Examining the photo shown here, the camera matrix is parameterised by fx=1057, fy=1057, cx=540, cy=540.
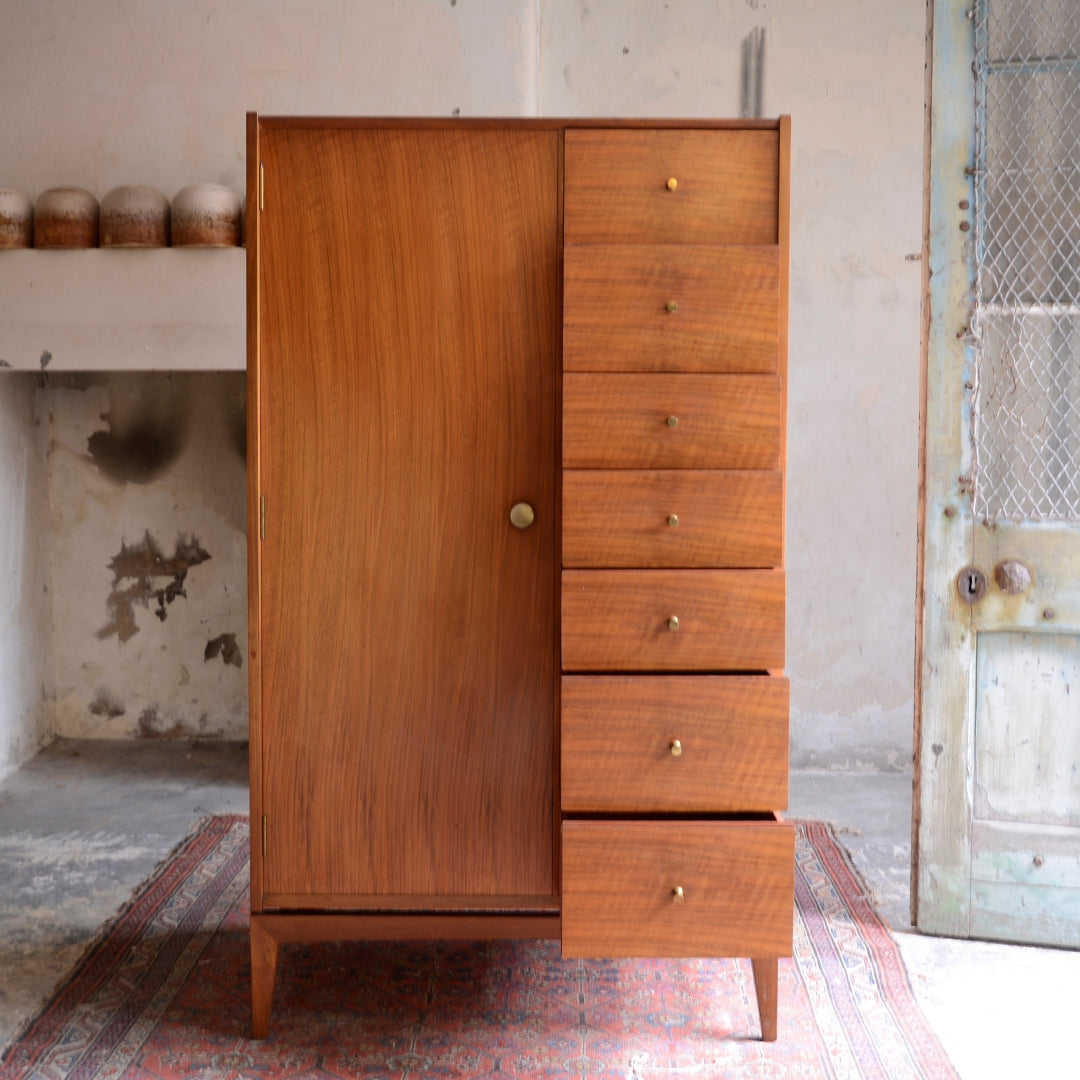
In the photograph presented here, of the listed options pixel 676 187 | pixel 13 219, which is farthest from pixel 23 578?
pixel 676 187

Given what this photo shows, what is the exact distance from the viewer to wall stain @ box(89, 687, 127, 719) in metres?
3.74

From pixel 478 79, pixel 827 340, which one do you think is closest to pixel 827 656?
pixel 827 340

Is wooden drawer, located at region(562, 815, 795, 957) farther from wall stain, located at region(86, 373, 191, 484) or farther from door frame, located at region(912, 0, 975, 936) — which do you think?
wall stain, located at region(86, 373, 191, 484)

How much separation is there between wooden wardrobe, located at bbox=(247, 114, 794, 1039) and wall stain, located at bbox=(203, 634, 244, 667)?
1846mm

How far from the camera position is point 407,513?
1.92 metres

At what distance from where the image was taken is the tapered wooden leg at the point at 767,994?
192 cm

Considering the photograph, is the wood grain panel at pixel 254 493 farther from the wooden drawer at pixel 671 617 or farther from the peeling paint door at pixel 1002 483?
the peeling paint door at pixel 1002 483

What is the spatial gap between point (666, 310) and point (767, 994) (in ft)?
4.09

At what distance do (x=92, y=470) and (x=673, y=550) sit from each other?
2.58 metres

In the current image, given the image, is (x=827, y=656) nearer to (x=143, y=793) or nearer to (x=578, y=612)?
(x=578, y=612)

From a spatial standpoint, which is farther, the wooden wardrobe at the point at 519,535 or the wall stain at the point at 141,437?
the wall stain at the point at 141,437

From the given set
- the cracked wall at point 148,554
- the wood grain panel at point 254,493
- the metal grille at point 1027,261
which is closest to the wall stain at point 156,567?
the cracked wall at point 148,554

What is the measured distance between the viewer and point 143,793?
3277 millimetres

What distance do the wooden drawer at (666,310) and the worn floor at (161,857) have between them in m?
1.31
